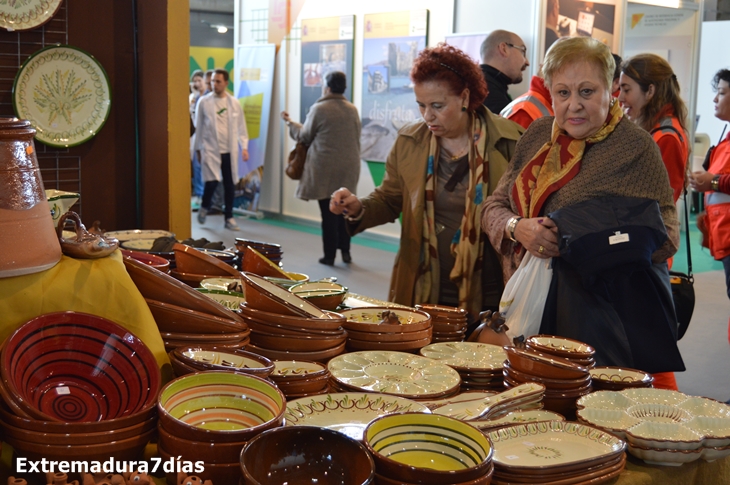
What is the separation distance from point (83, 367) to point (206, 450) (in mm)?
369

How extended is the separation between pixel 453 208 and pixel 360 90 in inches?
247

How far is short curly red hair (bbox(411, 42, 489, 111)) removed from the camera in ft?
9.18

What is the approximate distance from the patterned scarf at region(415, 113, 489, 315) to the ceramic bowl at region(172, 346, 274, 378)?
155 centimetres

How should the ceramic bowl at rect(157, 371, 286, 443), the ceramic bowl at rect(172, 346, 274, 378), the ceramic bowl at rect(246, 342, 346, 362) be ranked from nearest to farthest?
1. the ceramic bowl at rect(157, 371, 286, 443)
2. the ceramic bowl at rect(172, 346, 274, 378)
3. the ceramic bowl at rect(246, 342, 346, 362)

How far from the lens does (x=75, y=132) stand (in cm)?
329

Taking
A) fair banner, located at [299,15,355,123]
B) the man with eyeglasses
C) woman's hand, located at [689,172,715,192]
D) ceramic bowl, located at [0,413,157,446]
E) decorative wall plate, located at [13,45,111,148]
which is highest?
fair banner, located at [299,15,355,123]

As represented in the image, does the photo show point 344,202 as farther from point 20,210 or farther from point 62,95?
point 20,210

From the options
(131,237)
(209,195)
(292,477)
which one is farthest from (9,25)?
(209,195)

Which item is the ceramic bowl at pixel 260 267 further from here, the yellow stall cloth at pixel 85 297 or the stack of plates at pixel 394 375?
the yellow stall cloth at pixel 85 297

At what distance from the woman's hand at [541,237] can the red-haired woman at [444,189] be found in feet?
1.95

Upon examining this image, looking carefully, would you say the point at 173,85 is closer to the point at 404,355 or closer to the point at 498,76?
the point at 498,76

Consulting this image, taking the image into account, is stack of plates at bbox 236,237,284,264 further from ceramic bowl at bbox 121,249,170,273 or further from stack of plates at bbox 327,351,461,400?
stack of plates at bbox 327,351,461,400

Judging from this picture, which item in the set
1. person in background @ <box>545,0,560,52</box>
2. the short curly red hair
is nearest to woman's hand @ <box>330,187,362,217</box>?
the short curly red hair

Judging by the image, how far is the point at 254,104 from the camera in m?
10.7
